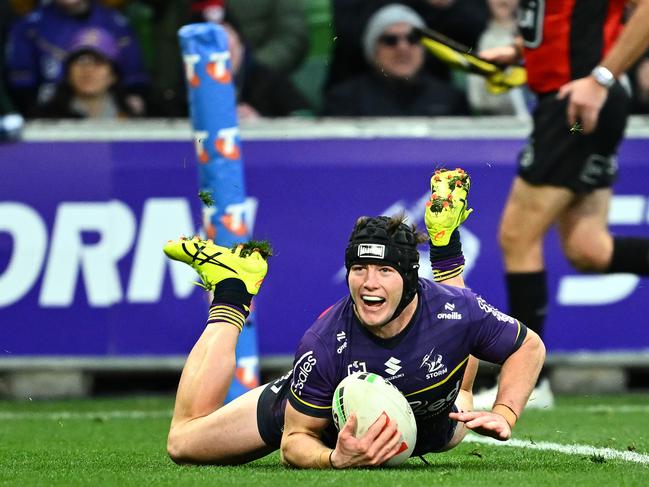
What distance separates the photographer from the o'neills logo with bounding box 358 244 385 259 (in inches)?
225

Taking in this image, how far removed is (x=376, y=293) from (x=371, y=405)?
16.7 inches

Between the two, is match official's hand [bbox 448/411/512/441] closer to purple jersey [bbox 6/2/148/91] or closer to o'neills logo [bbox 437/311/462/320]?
o'neills logo [bbox 437/311/462/320]

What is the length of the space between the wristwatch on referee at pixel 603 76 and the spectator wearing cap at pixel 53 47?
4.42m

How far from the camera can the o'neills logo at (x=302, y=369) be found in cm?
575

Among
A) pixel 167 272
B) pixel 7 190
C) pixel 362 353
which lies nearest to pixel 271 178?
pixel 167 272

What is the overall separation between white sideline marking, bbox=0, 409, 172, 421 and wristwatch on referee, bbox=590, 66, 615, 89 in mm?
2977

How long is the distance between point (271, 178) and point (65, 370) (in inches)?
70.0

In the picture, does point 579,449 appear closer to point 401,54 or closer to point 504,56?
point 504,56

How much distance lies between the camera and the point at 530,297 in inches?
334

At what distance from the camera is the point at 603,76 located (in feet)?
25.6

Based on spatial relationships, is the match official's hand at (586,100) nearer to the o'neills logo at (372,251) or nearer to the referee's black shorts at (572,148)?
the referee's black shorts at (572,148)

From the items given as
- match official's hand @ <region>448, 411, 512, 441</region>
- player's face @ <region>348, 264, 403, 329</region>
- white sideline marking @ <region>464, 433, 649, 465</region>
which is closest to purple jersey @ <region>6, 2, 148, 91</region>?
white sideline marking @ <region>464, 433, 649, 465</region>

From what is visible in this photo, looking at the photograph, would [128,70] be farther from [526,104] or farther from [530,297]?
[530,297]

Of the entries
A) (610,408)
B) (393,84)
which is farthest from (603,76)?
(393,84)
